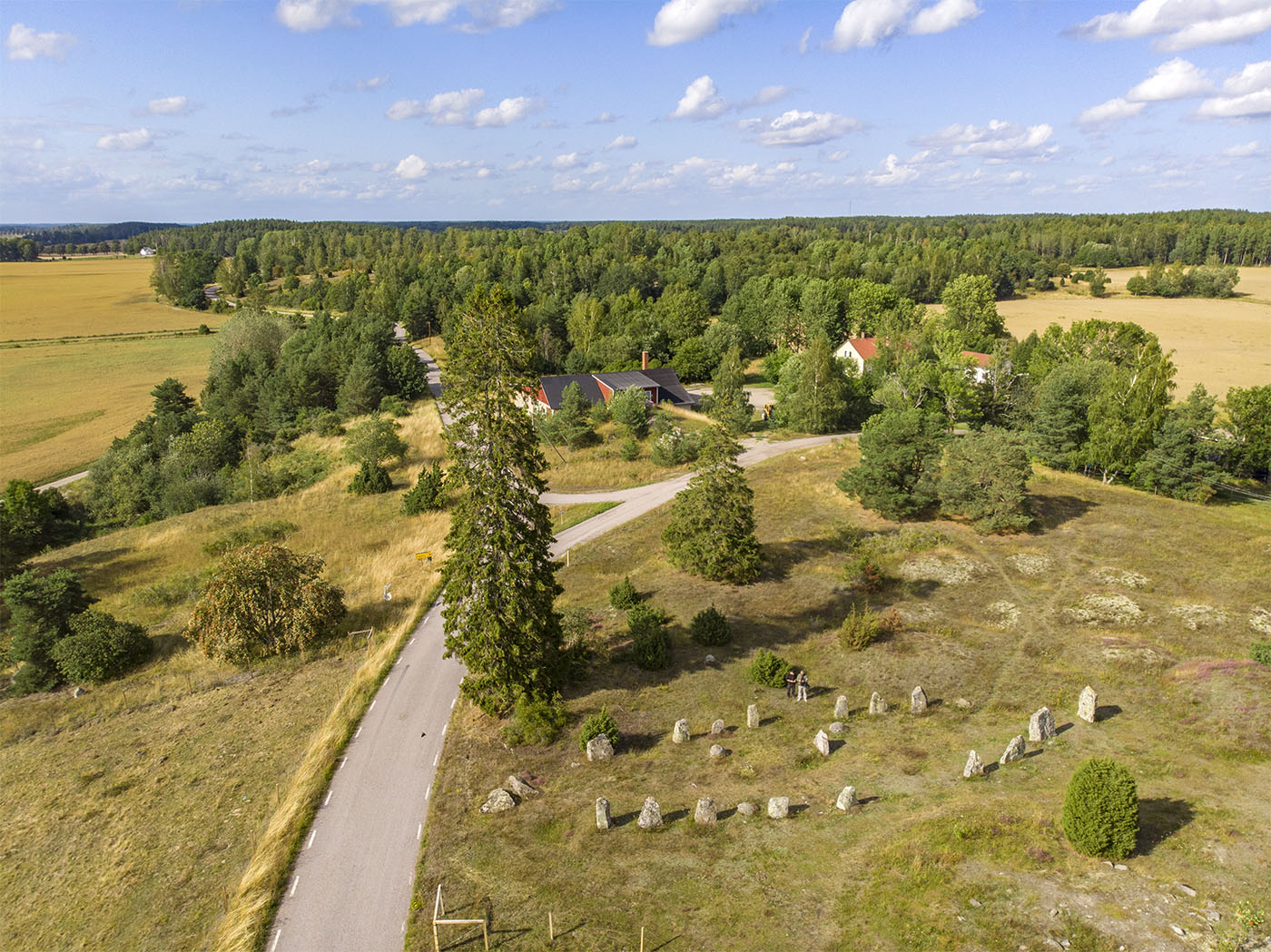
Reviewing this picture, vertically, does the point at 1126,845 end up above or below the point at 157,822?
above

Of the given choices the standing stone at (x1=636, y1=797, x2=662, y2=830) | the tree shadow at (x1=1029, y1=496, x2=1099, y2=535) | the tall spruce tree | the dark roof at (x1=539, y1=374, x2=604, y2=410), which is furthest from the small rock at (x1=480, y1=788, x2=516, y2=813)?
the dark roof at (x1=539, y1=374, x2=604, y2=410)

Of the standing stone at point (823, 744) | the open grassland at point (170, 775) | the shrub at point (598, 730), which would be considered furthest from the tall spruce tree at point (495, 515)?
the standing stone at point (823, 744)

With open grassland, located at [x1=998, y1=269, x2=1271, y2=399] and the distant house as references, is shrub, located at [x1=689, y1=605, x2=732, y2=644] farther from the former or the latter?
open grassland, located at [x1=998, y1=269, x2=1271, y2=399]

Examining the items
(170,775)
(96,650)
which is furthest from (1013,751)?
(96,650)

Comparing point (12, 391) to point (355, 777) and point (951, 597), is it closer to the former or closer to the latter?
point (355, 777)

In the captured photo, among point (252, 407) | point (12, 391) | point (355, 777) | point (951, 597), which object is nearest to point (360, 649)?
point (355, 777)

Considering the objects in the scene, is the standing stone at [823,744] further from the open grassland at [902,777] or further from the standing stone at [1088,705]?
the standing stone at [1088,705]

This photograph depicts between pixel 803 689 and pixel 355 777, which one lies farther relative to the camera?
pixel 803 689

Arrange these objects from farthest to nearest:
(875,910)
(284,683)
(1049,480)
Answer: (1049,480), (284,683), (875,910)
